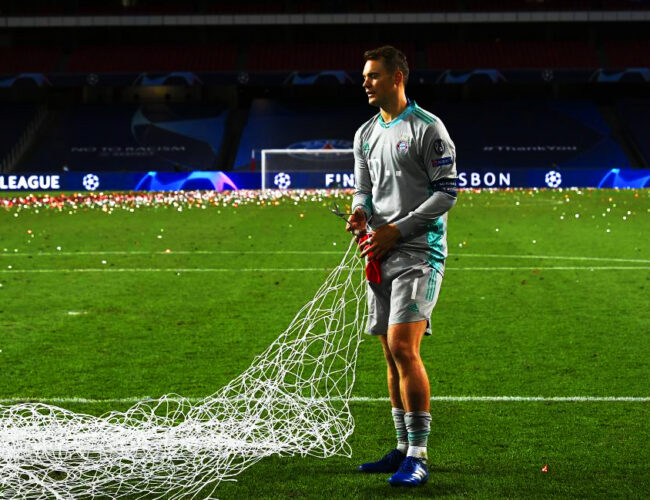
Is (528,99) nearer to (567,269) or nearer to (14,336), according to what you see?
(567,269)

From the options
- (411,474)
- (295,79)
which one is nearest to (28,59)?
(295,79)

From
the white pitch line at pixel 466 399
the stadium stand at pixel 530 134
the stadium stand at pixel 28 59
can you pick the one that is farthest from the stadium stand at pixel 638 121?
the white pitch line at pixel 466 399

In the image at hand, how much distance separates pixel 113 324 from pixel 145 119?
3947 cm

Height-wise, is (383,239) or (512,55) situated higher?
(512,55)

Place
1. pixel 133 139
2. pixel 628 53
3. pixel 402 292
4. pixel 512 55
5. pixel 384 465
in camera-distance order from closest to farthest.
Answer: pixel 402 292 → pixel 384 465 → pixel 133 139 → pixel 628 53 → pixel 512 55

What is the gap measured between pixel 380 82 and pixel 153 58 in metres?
47.8

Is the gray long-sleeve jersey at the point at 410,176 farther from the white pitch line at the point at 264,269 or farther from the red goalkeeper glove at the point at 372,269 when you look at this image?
the white pitch line at the point at 264,269

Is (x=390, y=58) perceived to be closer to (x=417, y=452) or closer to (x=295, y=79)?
(x=417, y=452)

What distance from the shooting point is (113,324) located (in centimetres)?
970

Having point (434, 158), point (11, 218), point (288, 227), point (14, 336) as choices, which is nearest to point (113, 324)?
point (14, 336)

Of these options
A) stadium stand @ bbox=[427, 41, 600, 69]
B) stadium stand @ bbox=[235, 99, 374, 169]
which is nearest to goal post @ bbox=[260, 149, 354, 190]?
stadium stand @ bbox=[235, 99, 374, 169]

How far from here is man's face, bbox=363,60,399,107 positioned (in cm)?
502

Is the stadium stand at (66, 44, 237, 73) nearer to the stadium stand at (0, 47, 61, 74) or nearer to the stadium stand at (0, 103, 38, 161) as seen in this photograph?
the stadium stand at (0, 47, 61, 74)

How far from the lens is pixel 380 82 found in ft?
16.5
